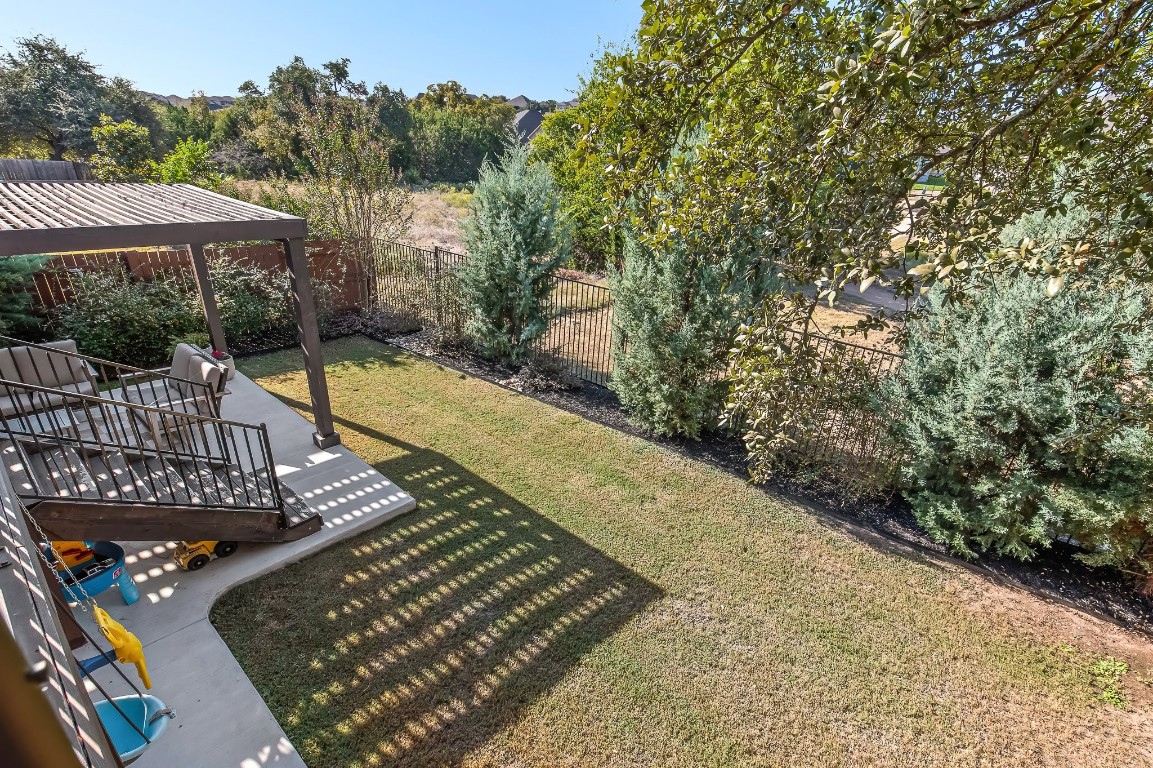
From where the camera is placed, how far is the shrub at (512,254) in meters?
8.02

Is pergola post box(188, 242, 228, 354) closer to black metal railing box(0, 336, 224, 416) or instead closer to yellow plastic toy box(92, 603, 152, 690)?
black metal railing box(0, 336, 224, 416)

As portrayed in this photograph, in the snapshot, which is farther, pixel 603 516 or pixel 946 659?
pixel 603 516

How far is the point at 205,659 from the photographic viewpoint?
3627 mm

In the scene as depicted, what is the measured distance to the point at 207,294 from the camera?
734cm

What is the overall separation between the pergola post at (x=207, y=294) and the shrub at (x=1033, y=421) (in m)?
8.59

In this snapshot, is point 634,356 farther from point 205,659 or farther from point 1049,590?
point 205,659

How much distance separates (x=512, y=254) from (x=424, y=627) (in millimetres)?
5614

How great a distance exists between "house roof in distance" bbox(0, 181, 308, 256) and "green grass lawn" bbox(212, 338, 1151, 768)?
9.26 ft

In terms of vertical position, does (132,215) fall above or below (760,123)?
below

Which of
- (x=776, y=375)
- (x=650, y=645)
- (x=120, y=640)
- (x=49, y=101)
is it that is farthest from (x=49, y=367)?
(x=49, y=101)

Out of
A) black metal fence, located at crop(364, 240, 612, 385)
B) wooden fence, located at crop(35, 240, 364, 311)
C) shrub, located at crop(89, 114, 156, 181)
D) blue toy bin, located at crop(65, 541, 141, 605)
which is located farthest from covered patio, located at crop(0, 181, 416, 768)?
shrub, located at crop(89, 114, 156, 181)

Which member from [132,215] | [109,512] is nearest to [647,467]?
[109,512]

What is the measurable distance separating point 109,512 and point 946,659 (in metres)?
6.27

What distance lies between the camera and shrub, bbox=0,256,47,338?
714cm
